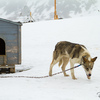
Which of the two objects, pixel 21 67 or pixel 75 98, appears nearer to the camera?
pixel 75 98

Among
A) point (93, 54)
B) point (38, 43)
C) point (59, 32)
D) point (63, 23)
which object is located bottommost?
point (93, 54)

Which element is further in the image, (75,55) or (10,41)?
(10,41)

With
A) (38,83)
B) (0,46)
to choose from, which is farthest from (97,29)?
(38,83)

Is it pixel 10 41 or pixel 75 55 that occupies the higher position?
pixel 10 41

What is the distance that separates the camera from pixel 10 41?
649 centimetres

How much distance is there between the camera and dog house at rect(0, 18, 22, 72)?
6.42 meters

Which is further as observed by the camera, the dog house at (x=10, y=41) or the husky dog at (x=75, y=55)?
the dog house at (x=10, y=41)

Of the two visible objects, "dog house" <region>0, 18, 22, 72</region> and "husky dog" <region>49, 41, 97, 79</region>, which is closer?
"husky dog" <region>49, 41, 97, 79</region>

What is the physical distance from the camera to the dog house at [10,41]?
6.42 meters

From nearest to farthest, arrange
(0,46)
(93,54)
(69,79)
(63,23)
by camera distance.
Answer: (69,79) < (0,46) < (93,54) < (63,23)

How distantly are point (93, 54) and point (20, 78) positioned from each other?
6148 millimetres

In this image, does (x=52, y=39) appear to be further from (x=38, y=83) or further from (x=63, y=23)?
(x=38, y=83)

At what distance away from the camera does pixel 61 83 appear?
4742 millimetres

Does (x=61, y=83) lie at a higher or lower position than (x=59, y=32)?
lower
